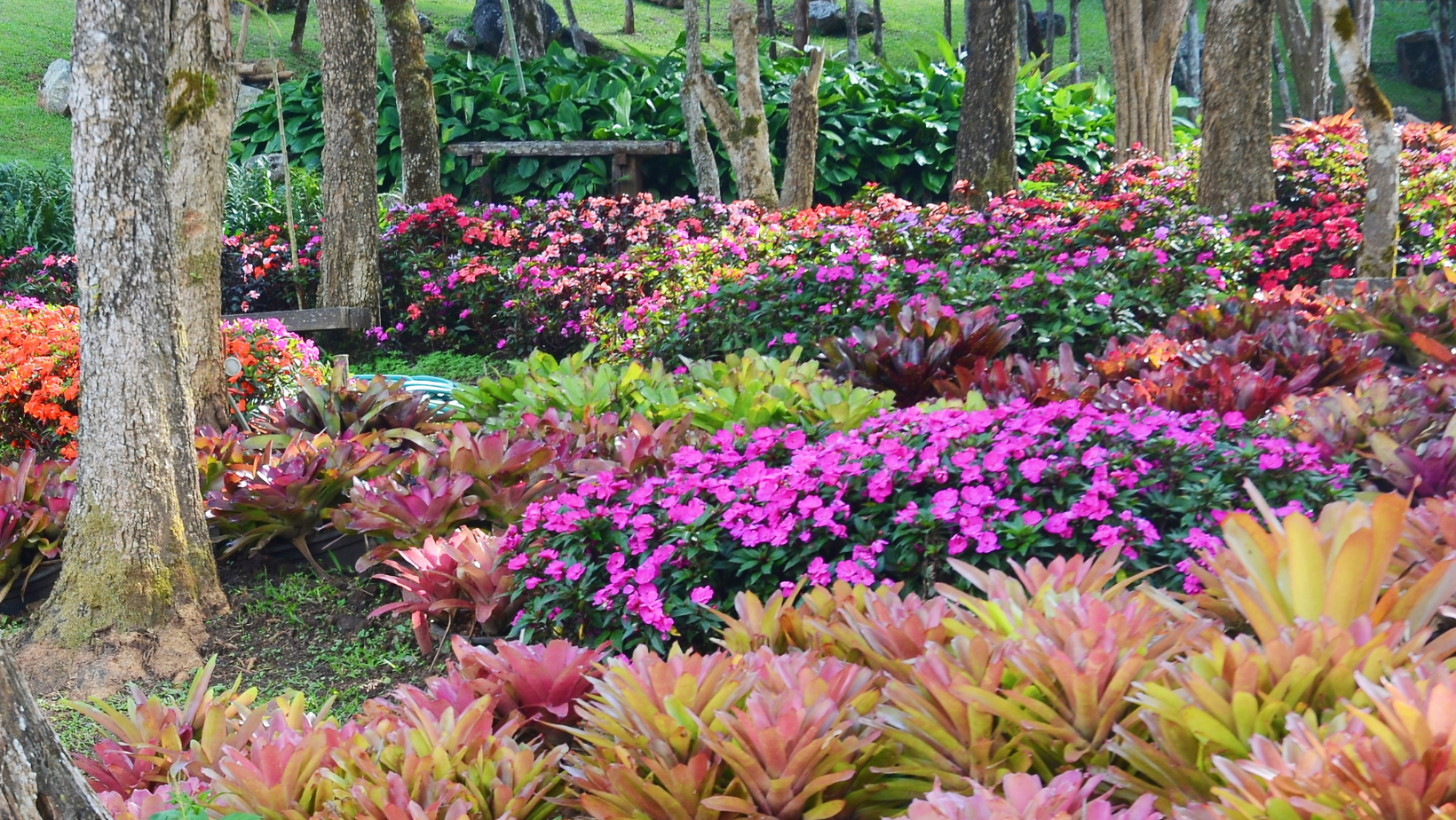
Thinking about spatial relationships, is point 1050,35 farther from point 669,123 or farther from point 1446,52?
point 669,123

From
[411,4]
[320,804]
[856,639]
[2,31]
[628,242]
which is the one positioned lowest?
[320,804]

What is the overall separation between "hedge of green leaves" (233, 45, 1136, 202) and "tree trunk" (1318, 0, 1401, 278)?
571 cm

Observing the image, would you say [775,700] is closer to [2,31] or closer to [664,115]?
[664,115]

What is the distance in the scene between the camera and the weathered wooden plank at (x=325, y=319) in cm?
928

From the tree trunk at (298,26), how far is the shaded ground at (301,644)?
71.3 feet

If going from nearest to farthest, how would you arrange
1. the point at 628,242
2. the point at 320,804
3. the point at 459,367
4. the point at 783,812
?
1. the point at 783,812
2. the point at 320,804
3. the point at 459,367
4. the point at 628,242

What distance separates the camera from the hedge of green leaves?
12961mm

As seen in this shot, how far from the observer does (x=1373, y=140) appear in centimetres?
714

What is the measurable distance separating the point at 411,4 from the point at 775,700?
35.6 ft

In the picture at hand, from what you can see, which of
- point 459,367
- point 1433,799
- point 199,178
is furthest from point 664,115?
point 1433,799

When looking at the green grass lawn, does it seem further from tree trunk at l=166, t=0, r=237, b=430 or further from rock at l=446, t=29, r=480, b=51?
tree trunk at l=166, t=0, r=237, b=430

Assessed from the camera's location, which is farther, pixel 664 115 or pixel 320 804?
pixel 664 115

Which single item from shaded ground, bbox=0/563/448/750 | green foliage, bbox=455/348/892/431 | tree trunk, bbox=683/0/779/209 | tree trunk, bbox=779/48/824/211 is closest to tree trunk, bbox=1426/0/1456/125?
tree trunk, bbox=779/48/824/211

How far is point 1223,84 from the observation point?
28.7 feet
